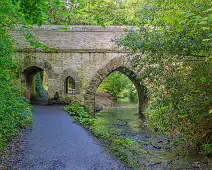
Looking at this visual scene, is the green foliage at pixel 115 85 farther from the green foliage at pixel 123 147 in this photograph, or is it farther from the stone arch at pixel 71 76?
the green foliage at pixel 123 147

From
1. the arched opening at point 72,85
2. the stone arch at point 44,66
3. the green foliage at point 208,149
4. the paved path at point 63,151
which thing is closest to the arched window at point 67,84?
the arched opening at point 72,85

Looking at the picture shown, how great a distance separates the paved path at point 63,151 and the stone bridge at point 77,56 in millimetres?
4613

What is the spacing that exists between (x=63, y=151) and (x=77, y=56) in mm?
7900

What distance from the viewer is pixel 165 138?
9.69m

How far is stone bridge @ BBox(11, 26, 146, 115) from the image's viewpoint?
1339cm

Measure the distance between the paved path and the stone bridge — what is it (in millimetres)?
4613

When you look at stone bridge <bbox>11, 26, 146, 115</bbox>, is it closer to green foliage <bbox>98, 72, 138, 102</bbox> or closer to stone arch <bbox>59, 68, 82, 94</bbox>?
stone arch <bbox>59, 68, 82, 94</bbox>

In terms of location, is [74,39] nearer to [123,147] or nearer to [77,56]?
[77,56]

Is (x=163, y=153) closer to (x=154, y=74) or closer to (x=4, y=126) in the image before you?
(x=154, y=74)

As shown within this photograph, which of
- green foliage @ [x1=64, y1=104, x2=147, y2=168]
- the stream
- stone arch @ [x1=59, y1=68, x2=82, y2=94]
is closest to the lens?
green foliage @ [x1=64, y1=104, x2=147, y2=168]

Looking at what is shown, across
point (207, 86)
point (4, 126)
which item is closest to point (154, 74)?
point (207, 86)

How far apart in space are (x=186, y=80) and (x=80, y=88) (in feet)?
26.8

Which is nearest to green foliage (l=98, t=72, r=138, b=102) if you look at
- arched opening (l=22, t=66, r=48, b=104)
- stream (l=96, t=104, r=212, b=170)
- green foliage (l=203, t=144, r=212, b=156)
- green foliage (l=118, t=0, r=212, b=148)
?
arched opening (l=22, t=66, r=48, b=104)

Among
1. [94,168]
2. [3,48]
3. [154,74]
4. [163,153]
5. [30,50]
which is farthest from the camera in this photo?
[30,50]
